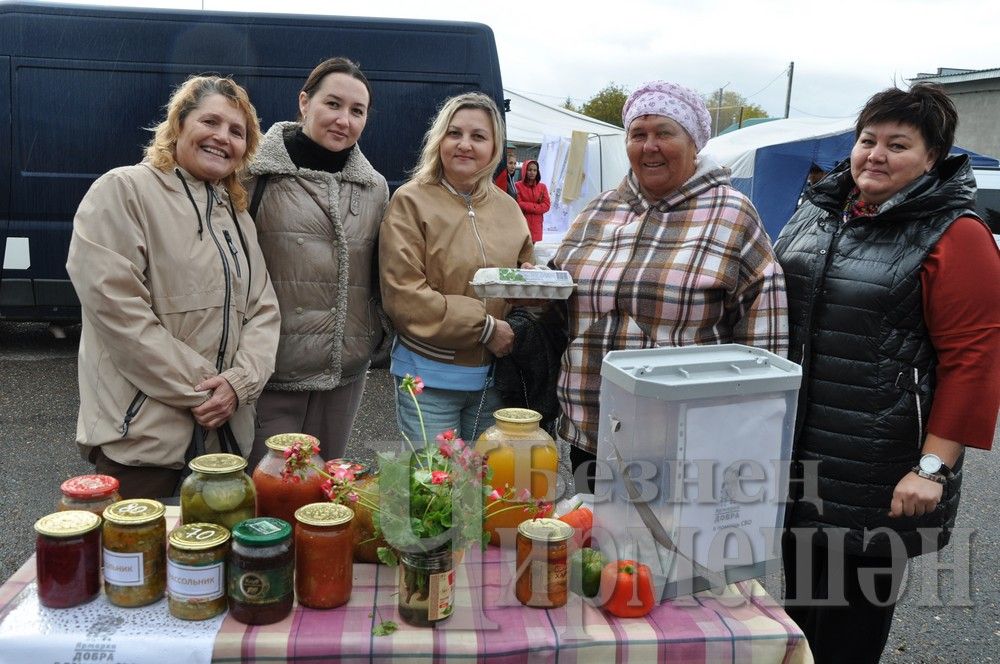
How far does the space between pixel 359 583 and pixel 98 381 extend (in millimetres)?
980

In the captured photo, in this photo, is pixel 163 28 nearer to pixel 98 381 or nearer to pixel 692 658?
pixel 98 381

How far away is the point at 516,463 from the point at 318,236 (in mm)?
1108

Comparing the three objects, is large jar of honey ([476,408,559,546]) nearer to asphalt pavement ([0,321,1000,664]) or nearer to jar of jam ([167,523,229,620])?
asphalt pavement ([0,321,1000,664])

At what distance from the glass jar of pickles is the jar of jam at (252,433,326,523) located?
0.07 m

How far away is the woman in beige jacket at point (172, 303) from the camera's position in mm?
2031

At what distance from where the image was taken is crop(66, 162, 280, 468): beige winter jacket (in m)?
2.02

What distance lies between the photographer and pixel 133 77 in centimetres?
528

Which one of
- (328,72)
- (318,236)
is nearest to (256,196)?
(318,236)

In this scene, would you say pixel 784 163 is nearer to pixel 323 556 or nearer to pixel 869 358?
pixel 869 358

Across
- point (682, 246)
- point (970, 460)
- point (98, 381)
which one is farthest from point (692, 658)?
point (970, 460)

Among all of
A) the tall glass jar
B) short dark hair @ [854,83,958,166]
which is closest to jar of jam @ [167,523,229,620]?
the tall glass jar

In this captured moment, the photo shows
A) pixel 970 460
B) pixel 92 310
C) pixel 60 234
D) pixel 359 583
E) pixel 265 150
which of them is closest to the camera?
pixel 359 583

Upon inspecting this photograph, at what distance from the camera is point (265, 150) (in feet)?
8.06

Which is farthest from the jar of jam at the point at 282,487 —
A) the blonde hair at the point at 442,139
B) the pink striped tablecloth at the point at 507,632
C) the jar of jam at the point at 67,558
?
the blonde hair at the point at 442,139
